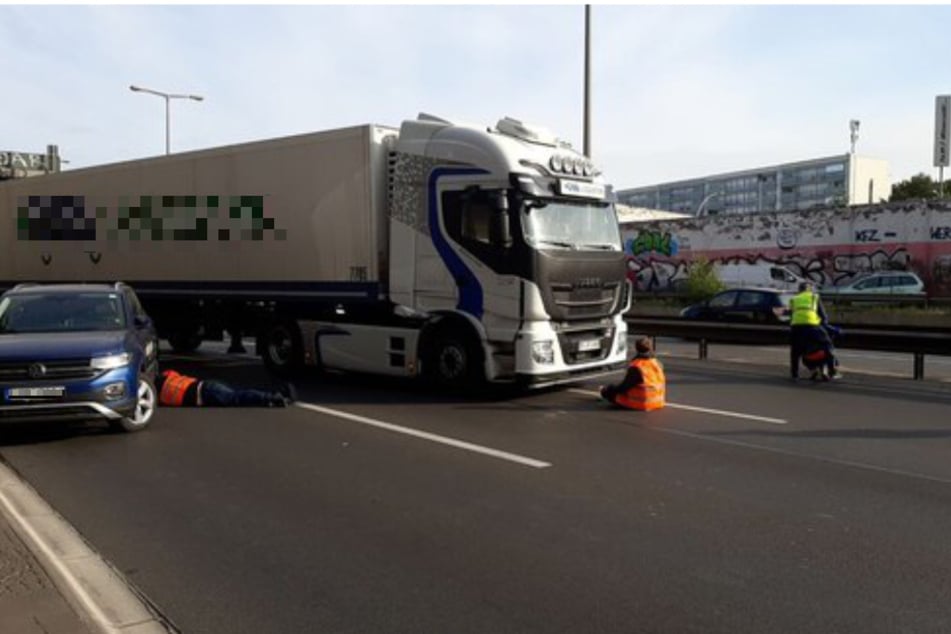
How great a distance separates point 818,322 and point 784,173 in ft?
427

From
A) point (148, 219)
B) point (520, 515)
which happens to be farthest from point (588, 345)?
point (148, 219)

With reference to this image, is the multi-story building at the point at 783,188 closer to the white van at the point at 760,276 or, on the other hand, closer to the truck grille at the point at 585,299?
the white van at the point at 760,276

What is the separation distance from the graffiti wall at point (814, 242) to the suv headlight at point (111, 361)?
96.6ft

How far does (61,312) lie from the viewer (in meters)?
9.35

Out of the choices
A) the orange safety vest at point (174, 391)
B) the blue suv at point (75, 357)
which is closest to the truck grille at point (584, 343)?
the orange safety vest at point (174, 391)


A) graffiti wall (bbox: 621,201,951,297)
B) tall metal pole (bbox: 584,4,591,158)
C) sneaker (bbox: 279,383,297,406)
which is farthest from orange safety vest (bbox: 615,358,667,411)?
graffiti wall (bbox: 621,201,951,297)

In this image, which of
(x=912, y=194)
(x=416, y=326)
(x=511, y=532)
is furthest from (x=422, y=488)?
(x=912, y=194)

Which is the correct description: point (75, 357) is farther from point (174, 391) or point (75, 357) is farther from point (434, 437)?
point (434, 437)

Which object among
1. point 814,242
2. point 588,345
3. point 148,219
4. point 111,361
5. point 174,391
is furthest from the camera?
point 814,242

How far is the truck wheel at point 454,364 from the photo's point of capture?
10.8 metres

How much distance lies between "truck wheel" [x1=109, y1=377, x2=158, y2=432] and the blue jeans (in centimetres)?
129

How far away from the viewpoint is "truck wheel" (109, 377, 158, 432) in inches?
350

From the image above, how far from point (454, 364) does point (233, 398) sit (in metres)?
2.78

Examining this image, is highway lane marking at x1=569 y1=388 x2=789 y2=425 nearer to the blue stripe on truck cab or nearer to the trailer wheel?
the blue stripe on truck cab
